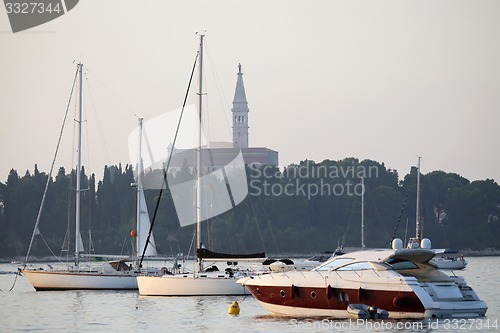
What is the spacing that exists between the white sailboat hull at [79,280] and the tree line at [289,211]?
64346 mm

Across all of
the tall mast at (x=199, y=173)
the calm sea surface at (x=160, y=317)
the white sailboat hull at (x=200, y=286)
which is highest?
the tall mast at (x=199, y=173)

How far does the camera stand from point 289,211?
162 metres

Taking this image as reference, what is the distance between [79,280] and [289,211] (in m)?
99.7

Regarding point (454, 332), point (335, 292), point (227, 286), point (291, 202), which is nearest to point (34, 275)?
point (227, 286)

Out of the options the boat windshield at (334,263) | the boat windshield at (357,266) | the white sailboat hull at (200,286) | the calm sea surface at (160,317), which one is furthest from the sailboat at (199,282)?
the boat windshield at (357,266)

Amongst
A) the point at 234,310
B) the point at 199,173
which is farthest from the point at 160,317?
the point at 199,173

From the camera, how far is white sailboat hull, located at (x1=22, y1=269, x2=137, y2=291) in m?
62.0

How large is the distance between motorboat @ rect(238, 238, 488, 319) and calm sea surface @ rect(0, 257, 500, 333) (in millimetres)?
515

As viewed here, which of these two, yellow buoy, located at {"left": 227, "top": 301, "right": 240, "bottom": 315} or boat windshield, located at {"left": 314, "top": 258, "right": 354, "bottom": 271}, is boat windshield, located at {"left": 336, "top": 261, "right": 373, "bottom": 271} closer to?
boat windshield, located at {"left": 314, "top": 258, "right": 354, "bottom": 271}

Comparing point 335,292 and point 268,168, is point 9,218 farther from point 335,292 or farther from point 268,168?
point 335,292

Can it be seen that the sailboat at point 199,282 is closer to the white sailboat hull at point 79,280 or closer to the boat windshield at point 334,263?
the white sailboat hull at point 79,280

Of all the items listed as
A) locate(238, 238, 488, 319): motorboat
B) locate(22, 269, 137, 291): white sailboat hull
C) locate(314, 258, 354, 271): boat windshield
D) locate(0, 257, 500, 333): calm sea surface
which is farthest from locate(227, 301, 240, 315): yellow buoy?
locate(22, 269, 137, 291): white sailboat hull

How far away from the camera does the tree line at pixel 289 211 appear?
472 ft

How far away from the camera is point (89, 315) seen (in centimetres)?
4775
